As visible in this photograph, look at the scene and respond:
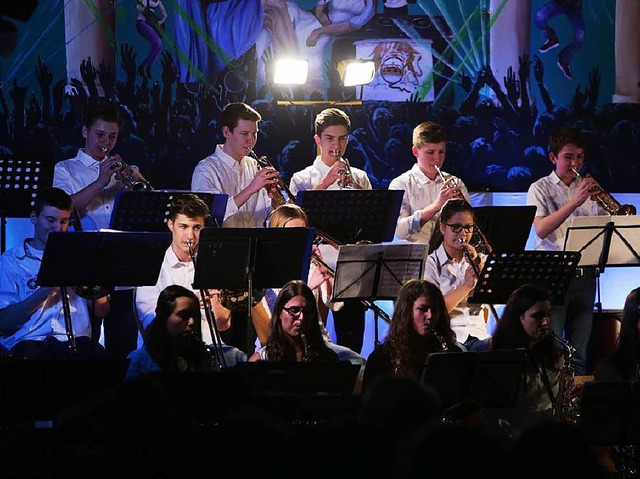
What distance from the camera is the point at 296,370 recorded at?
5027 millimetres

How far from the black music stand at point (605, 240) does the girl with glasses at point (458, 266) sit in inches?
27.3

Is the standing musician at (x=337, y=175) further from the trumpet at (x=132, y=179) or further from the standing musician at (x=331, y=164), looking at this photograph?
the trumpet at (x=132, y=179)

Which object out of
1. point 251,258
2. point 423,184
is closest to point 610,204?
point 423,184

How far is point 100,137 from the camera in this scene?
25.3ft

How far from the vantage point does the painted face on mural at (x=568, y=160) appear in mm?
8375

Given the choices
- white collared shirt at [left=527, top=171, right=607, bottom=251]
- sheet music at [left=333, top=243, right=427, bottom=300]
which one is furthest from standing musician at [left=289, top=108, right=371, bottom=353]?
white collared shirt at [left=527, top=171, right=607, bottom=251]

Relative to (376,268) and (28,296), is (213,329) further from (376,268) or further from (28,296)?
(28,296)

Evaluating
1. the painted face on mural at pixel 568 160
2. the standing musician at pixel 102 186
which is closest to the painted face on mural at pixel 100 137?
the standing musician at pixel 102 186

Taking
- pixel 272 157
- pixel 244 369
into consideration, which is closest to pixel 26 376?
pixel 244 369

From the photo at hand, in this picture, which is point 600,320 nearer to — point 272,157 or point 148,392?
point 272,157

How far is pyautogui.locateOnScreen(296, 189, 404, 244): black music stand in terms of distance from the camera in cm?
720

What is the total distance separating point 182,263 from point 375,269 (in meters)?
1.13

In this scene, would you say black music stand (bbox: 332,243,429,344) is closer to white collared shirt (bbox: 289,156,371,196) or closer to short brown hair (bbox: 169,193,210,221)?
short brown hair (bbox: 169,193,210,221)

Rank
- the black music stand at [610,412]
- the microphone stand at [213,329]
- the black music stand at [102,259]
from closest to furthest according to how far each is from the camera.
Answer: the black music stand at [610,412] → the black music stand at [102,259] → the microphone stand at [213,329]
